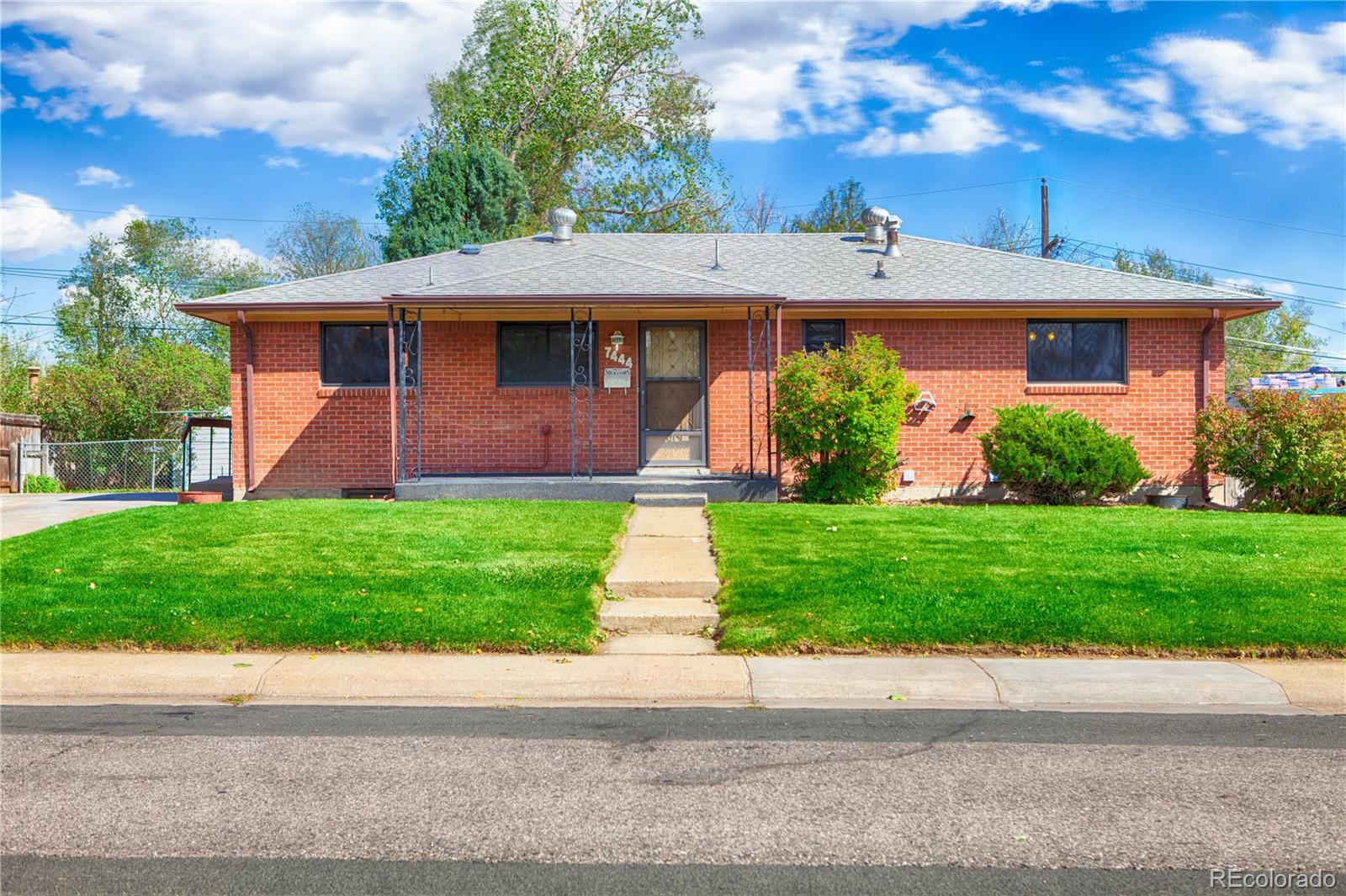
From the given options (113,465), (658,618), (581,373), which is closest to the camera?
(658,618)

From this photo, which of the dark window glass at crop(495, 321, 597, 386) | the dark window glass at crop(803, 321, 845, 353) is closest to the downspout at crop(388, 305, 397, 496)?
the dark window glass at crop(495, 321, 597, 386)

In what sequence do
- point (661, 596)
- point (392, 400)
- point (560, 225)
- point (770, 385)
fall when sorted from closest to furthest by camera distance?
point (661, 596)
point (392, 400)
point (770, 385)
point (560, 225)

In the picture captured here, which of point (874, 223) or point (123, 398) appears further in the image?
point (123, 398)

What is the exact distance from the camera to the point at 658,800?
5016 millimetres

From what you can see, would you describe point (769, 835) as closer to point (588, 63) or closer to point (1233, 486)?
point (1233, 486)

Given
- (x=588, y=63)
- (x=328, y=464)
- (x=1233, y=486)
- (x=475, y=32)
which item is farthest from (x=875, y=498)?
(x=475, y=32)

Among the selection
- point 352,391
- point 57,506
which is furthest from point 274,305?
point 57,506

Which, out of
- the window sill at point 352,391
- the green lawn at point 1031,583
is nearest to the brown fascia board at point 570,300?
the window sill at point 352,391

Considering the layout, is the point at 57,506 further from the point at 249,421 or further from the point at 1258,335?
the point at 1258,335

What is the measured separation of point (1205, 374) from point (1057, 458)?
137 inches

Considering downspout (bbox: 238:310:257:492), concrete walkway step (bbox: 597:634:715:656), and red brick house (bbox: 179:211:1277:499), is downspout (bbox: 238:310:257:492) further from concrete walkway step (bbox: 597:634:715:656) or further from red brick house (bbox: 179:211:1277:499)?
concrete walkway step (bbox: 597:634:715:656)

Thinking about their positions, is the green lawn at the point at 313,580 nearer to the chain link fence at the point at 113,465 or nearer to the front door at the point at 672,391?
the front door at the point at 672,391

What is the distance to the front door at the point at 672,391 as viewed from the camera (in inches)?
678

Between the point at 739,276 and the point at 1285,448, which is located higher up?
the point at 739,276
